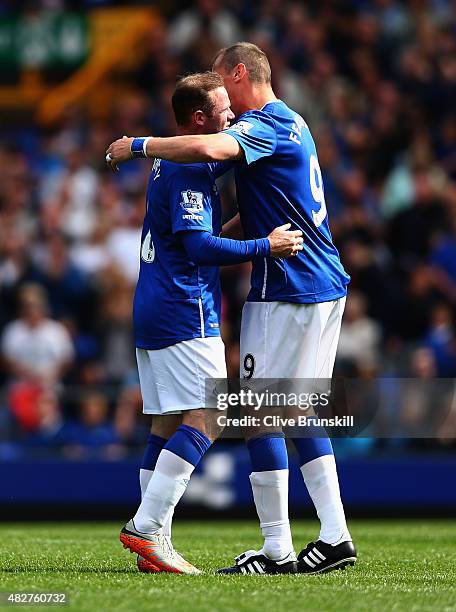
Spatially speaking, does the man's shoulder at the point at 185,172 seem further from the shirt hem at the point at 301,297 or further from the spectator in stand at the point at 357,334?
the spectator in stand at the point at 357,334

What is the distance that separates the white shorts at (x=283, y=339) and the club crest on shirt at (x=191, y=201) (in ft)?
1.77

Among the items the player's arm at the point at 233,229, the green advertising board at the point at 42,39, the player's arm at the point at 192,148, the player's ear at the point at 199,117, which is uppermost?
the green advertising board at the point at 42,39

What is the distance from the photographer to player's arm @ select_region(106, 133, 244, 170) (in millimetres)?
5625

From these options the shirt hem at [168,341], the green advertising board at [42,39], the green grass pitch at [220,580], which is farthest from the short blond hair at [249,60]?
the green advertising board at [42,39]

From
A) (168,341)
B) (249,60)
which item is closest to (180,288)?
(168,341)

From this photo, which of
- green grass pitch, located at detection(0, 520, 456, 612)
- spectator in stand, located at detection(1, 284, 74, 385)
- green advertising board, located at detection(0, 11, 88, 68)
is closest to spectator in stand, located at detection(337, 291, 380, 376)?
spectator in stand, located at detection(1, 284, 74, 385)

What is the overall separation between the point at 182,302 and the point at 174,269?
0.52 feet

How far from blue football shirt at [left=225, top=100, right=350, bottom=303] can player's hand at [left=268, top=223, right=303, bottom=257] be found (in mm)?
140

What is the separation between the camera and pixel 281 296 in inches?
232

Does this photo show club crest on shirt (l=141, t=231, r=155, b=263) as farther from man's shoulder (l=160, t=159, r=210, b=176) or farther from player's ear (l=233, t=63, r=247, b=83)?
player's ear (l=233, t=63, r=247, b=83)

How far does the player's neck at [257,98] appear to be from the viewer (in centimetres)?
609

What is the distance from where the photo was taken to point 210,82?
5871 millimetres

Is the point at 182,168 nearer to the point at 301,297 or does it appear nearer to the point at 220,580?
the point at 301,297

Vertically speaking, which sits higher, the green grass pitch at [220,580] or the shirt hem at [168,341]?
the shirt hem at [168,341]
